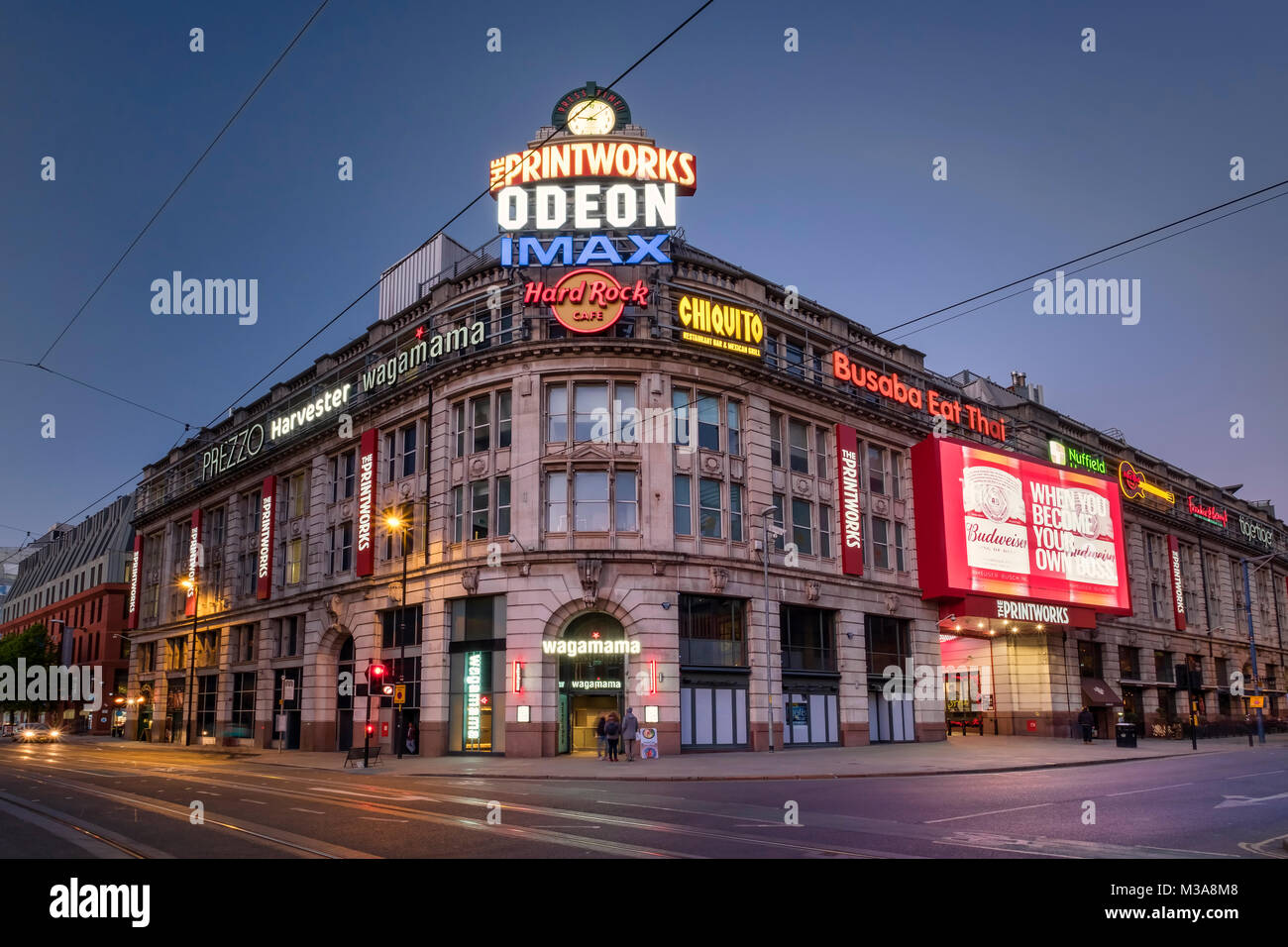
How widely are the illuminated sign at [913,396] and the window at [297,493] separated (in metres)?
29.9

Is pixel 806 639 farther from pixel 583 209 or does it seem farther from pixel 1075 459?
pixel 1075 459

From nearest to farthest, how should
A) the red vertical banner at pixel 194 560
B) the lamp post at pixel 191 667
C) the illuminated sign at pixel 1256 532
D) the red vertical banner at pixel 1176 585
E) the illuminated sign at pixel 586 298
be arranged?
the illuminated sign at pixel 586 298, the lamp post at pixel 191 667, the red vertical banner at pixel 194 560, the red vertical banner at pixel 1176 585, the illuminated sign at pixel 1256 532

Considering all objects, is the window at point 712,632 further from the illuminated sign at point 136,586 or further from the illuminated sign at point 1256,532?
the illuminated sign at point 1256,532

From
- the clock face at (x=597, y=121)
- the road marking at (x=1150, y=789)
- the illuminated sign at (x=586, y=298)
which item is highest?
the clock face at (x=597, y=121)

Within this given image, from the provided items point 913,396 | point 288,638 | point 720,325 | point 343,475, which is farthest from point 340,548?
point 913,396

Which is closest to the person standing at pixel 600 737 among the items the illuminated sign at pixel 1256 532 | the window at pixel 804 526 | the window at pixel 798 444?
the window at pixel 804 526

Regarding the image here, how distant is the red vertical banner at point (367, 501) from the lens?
1869 inches

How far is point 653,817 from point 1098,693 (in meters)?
51.2

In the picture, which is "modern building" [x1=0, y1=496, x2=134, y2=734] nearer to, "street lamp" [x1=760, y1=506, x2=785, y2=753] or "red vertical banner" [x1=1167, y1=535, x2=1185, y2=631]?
"street lamp" [x1=760, y1=506, x2=785, y2=753]

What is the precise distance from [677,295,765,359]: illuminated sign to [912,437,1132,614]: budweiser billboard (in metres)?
13.8

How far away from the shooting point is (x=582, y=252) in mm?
42031

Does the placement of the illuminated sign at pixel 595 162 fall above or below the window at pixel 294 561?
above

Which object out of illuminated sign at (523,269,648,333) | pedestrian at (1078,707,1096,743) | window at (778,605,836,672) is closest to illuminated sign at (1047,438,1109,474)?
pedestrian at (1078,707,1096,743)
